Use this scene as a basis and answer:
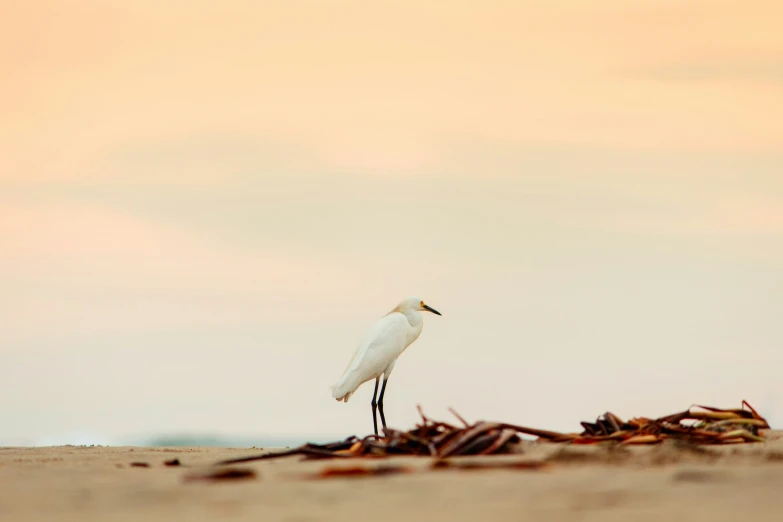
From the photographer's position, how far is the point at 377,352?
1299 centimetres

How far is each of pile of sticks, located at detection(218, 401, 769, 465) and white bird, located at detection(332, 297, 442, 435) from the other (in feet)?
14.9

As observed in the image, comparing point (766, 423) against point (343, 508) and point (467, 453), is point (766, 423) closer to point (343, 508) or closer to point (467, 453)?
point (467, 453)

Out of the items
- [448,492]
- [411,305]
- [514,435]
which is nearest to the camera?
[448,492]

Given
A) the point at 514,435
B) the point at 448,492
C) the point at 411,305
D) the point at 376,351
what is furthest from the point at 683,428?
the point at 411,305

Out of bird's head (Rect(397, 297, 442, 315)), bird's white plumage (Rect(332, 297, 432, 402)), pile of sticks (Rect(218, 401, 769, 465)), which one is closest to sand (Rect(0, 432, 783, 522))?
pile of sticks (Rect(218, 401, 769, 465))

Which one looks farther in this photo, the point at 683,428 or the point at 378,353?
the point at 378,353

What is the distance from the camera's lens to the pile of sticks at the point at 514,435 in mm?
6164

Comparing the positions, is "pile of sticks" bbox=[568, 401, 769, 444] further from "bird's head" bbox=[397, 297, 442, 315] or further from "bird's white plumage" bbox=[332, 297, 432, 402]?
"bird's head" bbox=[397, 297, 442, 315]

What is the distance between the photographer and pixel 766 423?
26.5ft

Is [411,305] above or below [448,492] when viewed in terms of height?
above

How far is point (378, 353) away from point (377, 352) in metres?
0.02

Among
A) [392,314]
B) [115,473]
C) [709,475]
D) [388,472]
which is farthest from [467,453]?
[392,314]

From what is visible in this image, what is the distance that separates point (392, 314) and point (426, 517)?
977 cm

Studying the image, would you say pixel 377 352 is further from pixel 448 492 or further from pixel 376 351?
pixel 448 492
